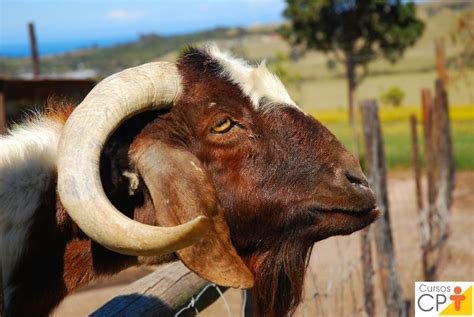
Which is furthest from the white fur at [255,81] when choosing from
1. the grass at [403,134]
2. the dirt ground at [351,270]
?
the grass at [403,134]

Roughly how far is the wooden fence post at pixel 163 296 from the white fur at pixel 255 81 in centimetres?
114

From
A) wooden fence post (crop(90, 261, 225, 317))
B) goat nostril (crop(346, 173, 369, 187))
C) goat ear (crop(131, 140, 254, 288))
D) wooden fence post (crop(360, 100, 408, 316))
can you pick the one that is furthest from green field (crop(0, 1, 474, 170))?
wooden fence post (crop(360, 100, 408, 316))

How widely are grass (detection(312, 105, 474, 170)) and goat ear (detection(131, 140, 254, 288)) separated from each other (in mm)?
17063

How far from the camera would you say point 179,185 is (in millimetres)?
2979

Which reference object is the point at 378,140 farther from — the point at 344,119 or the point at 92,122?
the point at 344,119

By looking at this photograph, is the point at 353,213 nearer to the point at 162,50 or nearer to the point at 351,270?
the point at 351,270

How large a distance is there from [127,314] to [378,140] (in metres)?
4.70

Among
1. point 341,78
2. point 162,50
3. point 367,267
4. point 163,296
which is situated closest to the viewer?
point 163,296

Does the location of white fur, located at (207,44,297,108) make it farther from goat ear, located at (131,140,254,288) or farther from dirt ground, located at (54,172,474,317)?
dirt ground, located at (54,172,474,317)

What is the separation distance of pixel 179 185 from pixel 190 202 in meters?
0.08

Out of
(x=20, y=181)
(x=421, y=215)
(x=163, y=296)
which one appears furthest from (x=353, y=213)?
(x=421, y=215)

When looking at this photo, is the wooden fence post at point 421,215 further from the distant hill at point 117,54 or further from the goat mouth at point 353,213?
the distant hill at point 117,54

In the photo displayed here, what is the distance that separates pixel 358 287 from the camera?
8.73 m

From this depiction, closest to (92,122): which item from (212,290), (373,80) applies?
(212,290)
